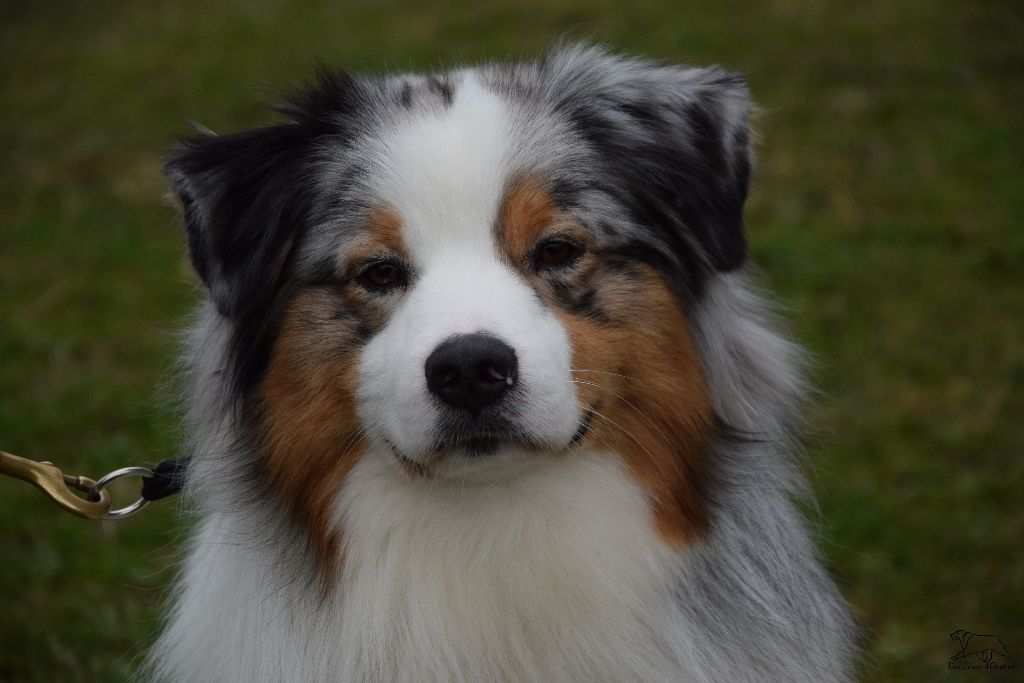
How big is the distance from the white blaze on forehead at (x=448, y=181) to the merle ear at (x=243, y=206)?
0.35 meters

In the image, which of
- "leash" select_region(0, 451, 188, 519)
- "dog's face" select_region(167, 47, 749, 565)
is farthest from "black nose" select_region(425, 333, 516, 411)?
"leash" select_region(0, 451, 188, 519)

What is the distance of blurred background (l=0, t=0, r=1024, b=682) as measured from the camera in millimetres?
4926

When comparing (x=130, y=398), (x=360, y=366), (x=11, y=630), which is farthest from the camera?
(x=130, y=398)

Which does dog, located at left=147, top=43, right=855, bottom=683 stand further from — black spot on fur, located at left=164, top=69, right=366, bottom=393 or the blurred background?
the blurred background

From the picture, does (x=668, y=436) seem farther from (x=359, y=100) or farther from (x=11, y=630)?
(x=11, y=630)

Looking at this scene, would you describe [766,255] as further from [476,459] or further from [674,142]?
[476,459]

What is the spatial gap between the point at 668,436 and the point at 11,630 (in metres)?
3.13

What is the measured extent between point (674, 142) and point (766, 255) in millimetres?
4634

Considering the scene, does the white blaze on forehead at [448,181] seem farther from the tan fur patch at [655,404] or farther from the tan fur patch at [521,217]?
the tan fur patch at [655,404]

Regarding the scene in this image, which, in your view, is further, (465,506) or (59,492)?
(59,492)

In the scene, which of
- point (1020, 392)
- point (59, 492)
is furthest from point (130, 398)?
point (1020, 392)

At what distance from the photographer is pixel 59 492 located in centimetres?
343

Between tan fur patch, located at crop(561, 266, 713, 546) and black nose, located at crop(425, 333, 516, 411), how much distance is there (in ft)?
1.11

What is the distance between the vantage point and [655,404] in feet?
10.2
